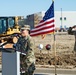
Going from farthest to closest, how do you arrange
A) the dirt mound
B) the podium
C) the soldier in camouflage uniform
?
the dirt mound → the soldier in camouflage uniform → the podium

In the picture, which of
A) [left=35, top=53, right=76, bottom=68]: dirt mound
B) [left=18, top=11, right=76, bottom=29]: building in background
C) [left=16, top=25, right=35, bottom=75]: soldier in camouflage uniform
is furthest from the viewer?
[left=18, top=11, right=76, bottom=29]: building in background

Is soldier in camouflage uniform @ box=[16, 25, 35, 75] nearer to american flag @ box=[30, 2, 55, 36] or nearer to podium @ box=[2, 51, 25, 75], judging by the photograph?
podium @ box=[2, 51, 25, 75]

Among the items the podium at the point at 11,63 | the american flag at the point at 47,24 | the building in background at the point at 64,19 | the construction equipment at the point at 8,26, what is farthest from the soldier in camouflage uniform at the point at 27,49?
the building in background at the point at 64,19

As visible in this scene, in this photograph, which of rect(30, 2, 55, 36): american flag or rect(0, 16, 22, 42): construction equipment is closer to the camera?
rect(30, 2, 55, 36): american flag

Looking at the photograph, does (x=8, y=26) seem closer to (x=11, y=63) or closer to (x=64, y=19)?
(x=11, y=63)

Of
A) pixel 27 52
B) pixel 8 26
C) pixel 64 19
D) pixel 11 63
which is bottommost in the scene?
pixel 11 63

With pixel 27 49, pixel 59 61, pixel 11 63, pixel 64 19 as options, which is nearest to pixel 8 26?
pixel 59 61

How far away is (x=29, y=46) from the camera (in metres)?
8.05

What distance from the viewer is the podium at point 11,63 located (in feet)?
19.3

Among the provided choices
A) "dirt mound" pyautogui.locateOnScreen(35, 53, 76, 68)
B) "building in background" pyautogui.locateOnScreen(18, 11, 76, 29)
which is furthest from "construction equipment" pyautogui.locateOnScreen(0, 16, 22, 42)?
"building in background" pyautogui.locateOnScreen(18, 11, 76, 29)

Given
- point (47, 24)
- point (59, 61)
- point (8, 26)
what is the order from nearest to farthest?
1. point (47, 24)
2. point (59, 61)
3. point (8, 26)

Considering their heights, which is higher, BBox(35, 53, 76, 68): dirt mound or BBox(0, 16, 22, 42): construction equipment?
BBox(0, 16, 22, 42): construction equipment

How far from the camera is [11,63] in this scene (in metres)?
5.94

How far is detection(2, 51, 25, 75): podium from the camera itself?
5887 millimetres
